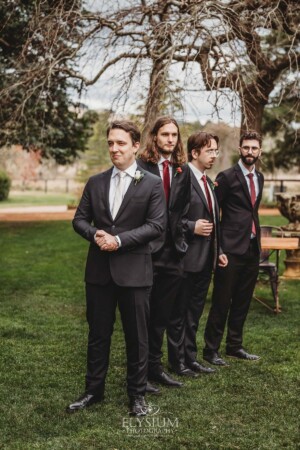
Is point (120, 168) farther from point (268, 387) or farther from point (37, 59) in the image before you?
point (37, 59)

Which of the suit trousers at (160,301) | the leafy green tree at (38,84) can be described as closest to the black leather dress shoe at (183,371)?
the suit trousers at (160,301)

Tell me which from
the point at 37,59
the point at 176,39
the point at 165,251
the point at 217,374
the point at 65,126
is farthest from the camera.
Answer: the point at 65,126

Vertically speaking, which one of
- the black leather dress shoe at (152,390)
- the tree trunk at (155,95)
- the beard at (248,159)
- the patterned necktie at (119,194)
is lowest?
the black leather dress shoe at (152,390)

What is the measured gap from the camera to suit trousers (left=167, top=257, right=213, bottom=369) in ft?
17.3

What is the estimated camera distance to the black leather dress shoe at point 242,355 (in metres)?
5.89

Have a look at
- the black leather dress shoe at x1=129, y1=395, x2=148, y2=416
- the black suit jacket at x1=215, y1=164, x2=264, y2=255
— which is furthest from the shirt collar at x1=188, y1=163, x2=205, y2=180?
the black leather dress shoe at x1=129, y1=395, x2=148, y2=416

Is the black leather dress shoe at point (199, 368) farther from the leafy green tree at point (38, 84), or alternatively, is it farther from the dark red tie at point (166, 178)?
the leafy green tree at point (38, 84)

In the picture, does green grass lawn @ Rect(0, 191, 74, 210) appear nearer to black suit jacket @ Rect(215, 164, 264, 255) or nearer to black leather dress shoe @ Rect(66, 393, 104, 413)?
black suit jacket @ Rect(215, 164, 264, 255)

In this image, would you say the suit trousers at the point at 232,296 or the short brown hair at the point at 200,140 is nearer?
the short brown hair at the point at 200,140

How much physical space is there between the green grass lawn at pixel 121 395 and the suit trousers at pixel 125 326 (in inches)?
10.2

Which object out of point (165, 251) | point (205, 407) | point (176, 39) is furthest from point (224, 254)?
point (176, 39)

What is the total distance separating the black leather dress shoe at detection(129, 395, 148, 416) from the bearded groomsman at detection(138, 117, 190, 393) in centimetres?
43

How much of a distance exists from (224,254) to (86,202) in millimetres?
1694

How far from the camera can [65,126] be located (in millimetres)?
17609
